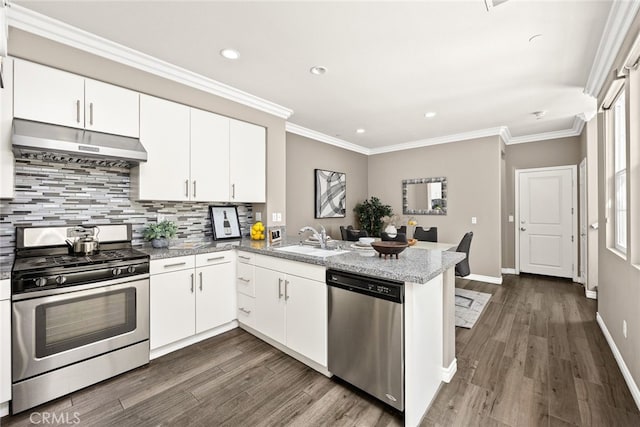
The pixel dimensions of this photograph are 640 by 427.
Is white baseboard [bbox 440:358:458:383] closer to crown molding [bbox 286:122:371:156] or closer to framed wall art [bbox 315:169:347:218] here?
framed wall art [bbox 315:169:347:218]

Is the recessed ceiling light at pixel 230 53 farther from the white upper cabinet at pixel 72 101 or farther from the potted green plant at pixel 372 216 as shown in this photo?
the potted green plant at pixel 372 216

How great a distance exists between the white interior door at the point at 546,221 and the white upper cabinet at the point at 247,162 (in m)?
4.97

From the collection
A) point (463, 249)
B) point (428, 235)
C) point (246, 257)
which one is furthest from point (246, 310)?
point (428, 235)

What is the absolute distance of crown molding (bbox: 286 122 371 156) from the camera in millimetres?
4676

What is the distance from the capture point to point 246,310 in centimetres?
285

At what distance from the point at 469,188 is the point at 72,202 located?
554cm

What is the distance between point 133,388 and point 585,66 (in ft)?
15.5

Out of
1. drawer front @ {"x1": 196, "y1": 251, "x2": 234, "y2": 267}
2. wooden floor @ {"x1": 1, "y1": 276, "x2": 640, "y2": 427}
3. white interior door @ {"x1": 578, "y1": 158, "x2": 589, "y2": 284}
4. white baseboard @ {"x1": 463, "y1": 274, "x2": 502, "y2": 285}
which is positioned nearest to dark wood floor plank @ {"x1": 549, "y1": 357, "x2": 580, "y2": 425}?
wooden floor @ {"x1": 1, "y1": 276, "x2": 640, "y2": 427}

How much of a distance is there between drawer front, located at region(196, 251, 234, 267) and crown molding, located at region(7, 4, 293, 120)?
5.66 feet

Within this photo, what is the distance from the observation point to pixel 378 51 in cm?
241

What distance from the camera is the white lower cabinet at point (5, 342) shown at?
170cm

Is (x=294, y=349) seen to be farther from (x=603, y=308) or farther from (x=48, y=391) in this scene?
(x=603, y=308)

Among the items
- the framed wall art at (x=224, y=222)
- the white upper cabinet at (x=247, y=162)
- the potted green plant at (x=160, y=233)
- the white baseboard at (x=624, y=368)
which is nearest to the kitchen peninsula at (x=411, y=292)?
the potted green plant at (x=160, y=233)

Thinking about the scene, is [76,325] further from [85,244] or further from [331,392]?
[331,392]
